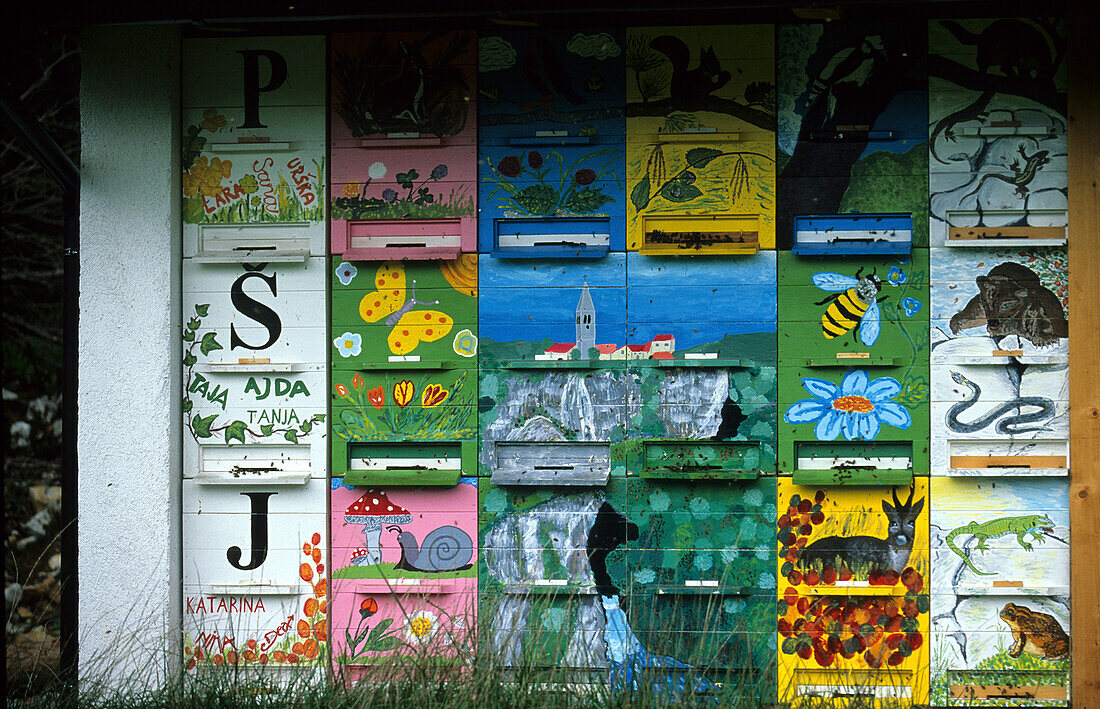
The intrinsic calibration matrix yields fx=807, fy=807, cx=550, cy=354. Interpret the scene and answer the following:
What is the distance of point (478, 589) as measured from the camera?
3.75m

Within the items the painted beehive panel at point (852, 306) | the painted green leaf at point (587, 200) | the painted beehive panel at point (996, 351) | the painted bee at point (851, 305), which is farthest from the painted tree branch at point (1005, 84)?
the painted green leaf at point (587, 200)

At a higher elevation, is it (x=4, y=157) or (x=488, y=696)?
(x=4, y=157)

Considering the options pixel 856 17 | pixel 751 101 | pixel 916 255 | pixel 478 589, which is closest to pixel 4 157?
pixel 478 589

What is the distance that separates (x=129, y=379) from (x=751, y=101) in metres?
3.16

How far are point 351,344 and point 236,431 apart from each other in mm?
689

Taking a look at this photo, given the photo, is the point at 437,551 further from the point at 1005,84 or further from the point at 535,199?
the point at 1005,84

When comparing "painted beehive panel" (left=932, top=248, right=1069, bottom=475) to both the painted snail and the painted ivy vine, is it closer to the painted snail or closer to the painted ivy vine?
the painted snail

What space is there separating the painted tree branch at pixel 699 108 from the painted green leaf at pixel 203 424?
243 centimetres

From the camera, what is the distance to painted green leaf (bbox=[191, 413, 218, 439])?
3.83 m

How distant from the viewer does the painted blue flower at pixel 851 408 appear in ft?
12.0

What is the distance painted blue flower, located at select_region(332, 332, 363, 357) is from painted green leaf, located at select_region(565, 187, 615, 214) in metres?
1.18

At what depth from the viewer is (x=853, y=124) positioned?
3.68 meters

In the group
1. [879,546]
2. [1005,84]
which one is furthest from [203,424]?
[1005,84]

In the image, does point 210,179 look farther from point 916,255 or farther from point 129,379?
point 916,255
